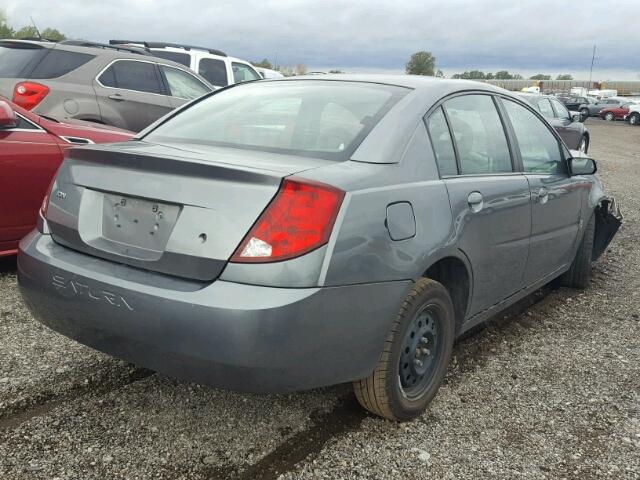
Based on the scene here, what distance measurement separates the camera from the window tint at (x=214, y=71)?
11177 millimetres

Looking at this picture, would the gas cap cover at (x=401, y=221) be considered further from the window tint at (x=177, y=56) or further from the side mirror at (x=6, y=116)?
the window tint at (x=177, y=56)

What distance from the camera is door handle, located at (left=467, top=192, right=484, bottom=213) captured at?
2926mm

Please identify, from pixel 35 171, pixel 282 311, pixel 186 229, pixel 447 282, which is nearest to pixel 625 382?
pixel 447 282

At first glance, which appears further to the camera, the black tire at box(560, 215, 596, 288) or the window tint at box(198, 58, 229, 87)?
the window tint at box(198, 58, 229, 87)

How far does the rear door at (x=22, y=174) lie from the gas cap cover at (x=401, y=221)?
302 centimetres

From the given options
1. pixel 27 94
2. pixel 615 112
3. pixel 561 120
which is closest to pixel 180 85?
pixel 27 94

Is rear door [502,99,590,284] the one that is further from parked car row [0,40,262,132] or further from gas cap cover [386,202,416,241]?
parked car row [0,40,262,132]

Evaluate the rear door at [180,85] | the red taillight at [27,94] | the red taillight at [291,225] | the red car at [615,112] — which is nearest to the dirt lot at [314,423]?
the red taillight at [291,225]

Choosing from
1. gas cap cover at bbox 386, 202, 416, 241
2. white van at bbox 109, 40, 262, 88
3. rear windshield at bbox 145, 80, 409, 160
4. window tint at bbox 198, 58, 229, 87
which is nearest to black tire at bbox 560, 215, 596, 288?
rear windshield at bbox 145, 80, 409, 160

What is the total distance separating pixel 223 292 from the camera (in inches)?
84.0

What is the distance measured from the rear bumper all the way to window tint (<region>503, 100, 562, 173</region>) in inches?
67.0

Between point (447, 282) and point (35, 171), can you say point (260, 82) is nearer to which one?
point (447, 282)

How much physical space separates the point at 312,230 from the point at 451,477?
1.13m

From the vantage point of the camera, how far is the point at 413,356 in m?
2.75
